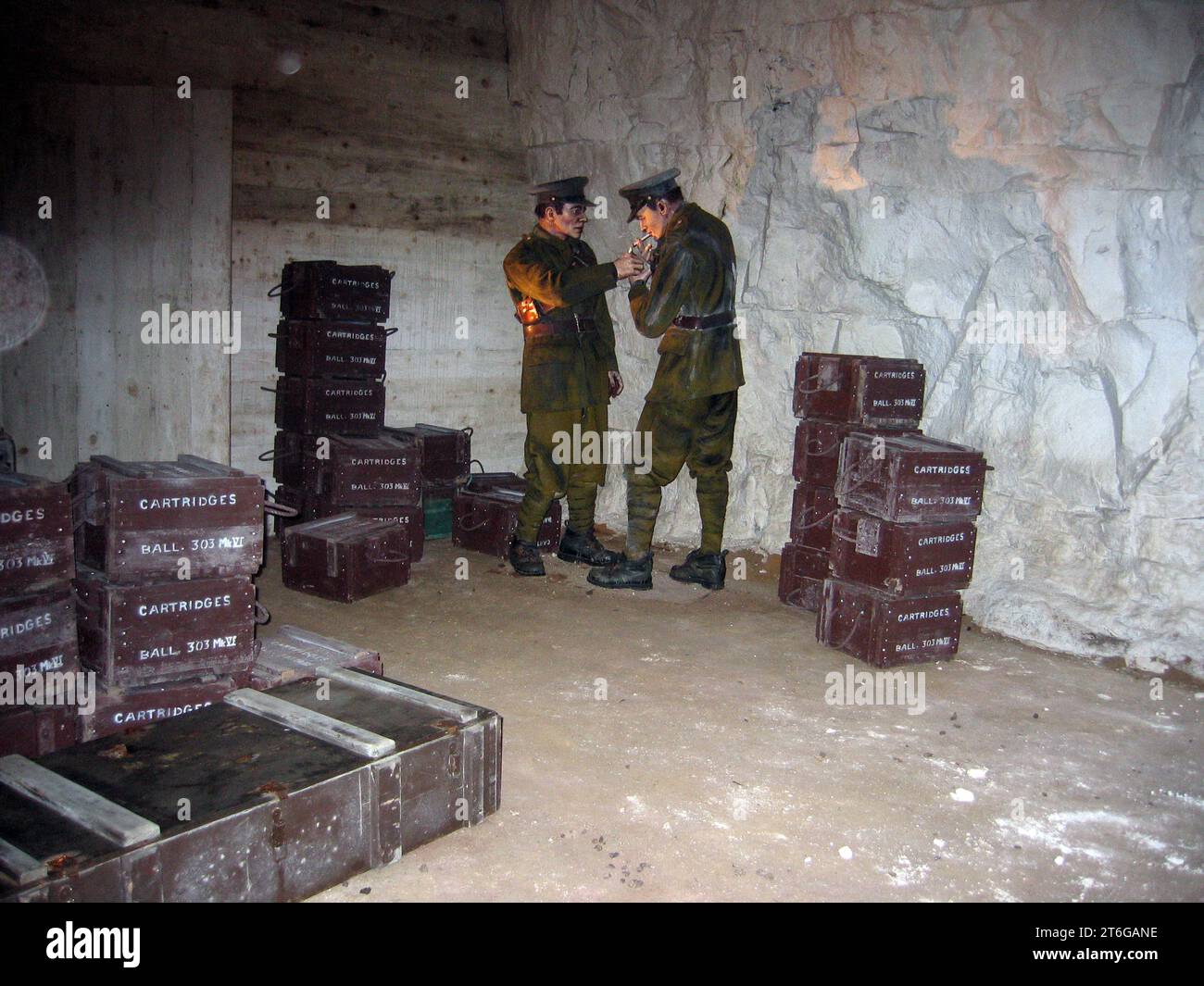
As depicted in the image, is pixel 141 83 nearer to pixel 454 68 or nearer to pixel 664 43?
pixel 454 68

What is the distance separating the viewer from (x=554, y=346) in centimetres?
558

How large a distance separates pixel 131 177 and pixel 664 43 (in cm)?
320

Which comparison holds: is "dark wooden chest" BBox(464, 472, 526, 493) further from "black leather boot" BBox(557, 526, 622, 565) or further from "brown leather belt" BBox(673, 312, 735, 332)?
"brown leather belt" BBox(673, 312, 735, 332)

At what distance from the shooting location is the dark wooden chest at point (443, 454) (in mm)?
6117

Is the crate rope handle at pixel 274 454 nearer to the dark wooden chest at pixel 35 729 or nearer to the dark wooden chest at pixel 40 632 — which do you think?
the dark wooden chest at pixel 40 632

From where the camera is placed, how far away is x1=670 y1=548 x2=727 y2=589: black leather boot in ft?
18.1

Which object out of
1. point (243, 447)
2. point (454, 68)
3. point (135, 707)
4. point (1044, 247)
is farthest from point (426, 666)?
point (454, 68)

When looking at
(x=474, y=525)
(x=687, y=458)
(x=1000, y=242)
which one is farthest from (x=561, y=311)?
(x=1000, y=242)

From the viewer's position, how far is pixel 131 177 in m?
5.58

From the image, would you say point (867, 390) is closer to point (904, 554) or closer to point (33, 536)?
point (904, 554)

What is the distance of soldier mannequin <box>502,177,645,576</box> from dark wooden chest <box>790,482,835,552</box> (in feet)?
4.06

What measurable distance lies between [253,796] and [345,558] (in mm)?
2719

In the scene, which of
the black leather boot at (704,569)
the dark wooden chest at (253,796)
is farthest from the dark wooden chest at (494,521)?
the dark wooden chest at (253,796)

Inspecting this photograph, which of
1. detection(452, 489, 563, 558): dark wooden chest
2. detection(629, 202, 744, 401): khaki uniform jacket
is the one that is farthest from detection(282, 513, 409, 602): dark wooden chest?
detection(629, 202, 744, 401): khaki uniform jacket
